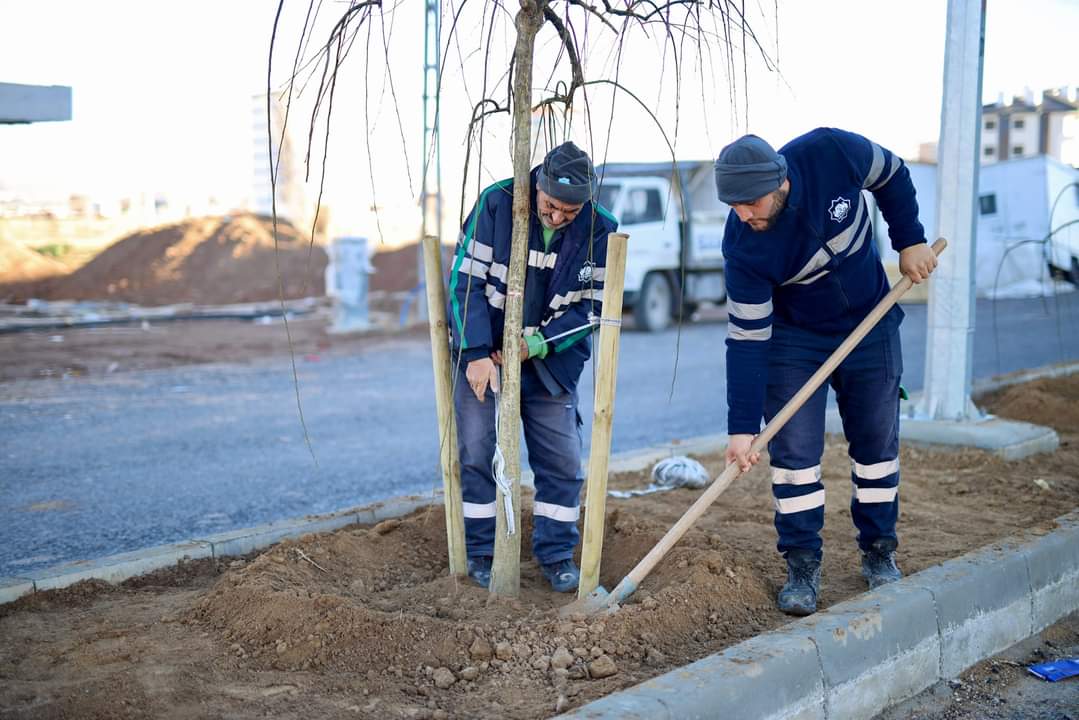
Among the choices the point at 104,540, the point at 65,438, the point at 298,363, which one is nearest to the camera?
the point at 104,540

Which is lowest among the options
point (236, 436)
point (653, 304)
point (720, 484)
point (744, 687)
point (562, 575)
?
point (236, 436)

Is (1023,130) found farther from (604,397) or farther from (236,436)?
(604,397)

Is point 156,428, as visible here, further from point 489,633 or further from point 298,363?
point 489,633

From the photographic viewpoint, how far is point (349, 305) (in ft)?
56.7

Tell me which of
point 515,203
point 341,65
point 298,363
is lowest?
point 298,363

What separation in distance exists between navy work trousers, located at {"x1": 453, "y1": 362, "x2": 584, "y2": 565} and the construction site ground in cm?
22

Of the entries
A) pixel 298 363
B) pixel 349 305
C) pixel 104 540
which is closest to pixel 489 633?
pixel 104 540

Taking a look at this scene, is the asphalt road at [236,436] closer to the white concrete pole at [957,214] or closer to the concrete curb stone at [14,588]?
the white concrete pole at [957,214]

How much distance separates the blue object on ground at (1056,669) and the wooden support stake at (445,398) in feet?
6.96

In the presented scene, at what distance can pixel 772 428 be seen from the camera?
3750mm

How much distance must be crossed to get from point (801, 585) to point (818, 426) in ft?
1.95

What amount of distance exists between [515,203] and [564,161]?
0.75ft

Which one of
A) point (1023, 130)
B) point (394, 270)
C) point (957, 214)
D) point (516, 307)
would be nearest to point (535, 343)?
point (516, 307)

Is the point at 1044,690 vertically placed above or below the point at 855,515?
below
